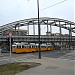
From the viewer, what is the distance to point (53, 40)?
117 m

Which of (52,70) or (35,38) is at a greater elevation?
(35,38)

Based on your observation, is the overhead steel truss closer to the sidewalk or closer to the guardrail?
the guardrail

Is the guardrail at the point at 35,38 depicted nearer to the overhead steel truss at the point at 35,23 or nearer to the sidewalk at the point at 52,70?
the overhead steel truss at the point at 35,23

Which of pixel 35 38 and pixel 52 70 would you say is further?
pixel 35 38

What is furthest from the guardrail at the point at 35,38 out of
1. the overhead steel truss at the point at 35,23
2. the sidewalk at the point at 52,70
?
the sidewalk at the point at 52,70

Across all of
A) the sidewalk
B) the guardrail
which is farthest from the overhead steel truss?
the sidewalk

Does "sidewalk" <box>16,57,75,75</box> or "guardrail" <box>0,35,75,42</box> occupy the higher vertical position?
"guardrail" <box>0,35,75,42</box>

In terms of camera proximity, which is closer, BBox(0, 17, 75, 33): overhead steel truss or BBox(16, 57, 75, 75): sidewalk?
BBox(16, 57, 75, 75): sidewalk

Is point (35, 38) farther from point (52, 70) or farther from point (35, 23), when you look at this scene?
point (52, 70)

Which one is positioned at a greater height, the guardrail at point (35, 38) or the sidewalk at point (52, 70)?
the guardrail at point (35, 38)

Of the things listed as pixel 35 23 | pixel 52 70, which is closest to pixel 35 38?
pixel 35 23

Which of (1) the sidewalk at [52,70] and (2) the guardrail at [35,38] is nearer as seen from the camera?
(1) the sidewalk at [52,70]

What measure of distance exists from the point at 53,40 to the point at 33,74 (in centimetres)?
10329

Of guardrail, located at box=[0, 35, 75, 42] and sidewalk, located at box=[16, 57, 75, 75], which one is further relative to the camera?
guardrail, located at box=[0, 35, 75, 42]
